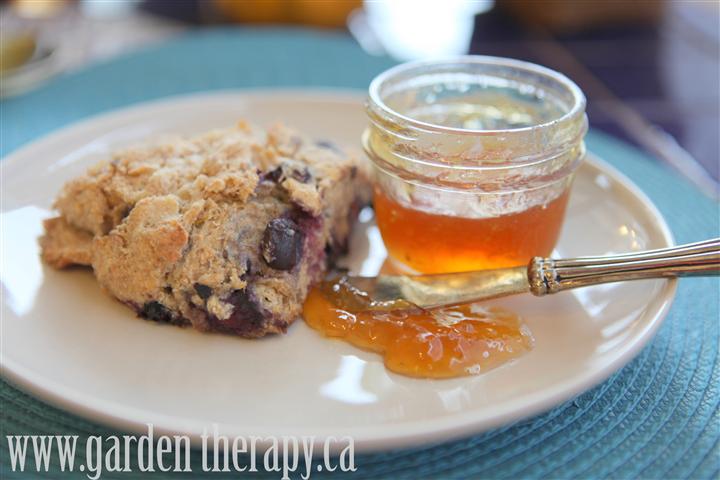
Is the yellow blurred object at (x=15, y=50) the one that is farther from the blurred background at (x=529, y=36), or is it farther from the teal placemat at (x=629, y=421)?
the teal placemat at (x=629, y=421)

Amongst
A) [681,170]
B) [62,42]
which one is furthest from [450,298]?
[62,42]

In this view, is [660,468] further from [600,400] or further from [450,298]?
[450,298]

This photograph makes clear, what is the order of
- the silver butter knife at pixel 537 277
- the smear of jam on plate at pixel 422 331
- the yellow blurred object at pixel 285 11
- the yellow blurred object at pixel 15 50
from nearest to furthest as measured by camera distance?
the smear of jam on plate at pixel 422 331 < the silver butter knife at pixel 537 277 < the yellow blurred object at pixel 15 50 < the yellow blurred object at pixel 285 11

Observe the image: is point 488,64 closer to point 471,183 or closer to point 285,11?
point 471,183

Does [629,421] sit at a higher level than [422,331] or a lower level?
lower

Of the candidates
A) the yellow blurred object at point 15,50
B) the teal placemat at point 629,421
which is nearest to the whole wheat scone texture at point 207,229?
the teal placemat at point 629,421

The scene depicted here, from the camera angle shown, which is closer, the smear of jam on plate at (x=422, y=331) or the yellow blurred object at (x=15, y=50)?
the smear of jam on plate at (x=422, y=331)

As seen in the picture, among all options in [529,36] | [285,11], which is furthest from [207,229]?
[529,36]
